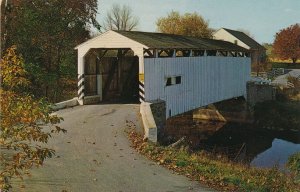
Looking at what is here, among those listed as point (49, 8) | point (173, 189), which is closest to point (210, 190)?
point (173, 189)

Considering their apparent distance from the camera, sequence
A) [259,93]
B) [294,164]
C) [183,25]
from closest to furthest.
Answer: [294,164]
[259,93]
[183,25]

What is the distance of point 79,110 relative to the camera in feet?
60.2

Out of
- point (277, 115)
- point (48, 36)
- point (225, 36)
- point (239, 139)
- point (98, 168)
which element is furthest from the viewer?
point (225, 36)

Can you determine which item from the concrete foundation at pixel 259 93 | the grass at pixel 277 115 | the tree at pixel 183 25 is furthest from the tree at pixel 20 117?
the tree at pixel 183 25

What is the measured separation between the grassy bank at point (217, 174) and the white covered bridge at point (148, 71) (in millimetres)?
6241

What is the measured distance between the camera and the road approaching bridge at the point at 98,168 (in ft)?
29.8

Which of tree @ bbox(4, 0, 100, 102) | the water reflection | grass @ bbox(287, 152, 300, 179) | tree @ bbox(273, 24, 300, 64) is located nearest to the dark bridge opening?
tree @ bbox(4, 0, 100, 102)

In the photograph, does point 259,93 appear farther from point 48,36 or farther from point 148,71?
point 148,71

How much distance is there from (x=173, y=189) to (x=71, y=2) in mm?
21622

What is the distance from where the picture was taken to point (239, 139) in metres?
28.2

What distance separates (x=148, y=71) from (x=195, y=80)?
554 cm

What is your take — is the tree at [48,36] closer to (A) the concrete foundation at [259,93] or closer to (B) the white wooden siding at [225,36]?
(A) the concrete foundation at [259,93]

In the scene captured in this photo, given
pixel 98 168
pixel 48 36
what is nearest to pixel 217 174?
pixel 98 168

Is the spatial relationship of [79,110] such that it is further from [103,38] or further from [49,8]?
[49,8]
